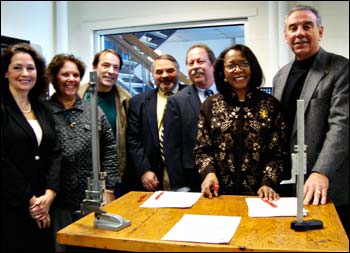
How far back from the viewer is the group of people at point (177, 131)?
5.25 ft

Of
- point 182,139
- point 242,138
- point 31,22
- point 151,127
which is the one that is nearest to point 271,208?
→ point 242,138

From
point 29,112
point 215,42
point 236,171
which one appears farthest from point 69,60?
point 215,42

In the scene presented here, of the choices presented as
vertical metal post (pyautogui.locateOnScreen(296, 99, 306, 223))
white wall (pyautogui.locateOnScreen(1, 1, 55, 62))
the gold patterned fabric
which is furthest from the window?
vertical metal post (pyautogui.locateOnScreen(296, 99, 306, 223))

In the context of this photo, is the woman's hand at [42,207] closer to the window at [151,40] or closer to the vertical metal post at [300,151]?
the window at [151,40]

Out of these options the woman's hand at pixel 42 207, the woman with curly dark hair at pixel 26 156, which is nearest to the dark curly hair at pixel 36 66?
the woman with curly dark hair at pixel 26 156

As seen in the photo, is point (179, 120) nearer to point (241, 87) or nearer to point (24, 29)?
point (241, 87)

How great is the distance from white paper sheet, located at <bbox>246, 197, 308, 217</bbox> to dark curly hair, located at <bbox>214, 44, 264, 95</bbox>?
1.77 ft

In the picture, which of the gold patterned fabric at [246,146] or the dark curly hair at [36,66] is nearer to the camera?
the gold patterned fabric at [246,146]

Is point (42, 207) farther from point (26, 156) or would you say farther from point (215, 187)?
point (215, 187)

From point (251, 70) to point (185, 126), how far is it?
56 centimetres

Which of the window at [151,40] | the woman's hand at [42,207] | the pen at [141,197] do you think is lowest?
the woman's hand at [42,207]

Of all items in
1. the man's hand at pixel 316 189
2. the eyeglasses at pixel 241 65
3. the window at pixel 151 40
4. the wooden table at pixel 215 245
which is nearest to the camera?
Result: the wooden table at pixel 215 245

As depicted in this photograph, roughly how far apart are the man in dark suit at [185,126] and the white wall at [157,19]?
789 mm

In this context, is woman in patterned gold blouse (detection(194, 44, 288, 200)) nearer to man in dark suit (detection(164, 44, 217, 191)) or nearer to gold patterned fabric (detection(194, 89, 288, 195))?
gold patterned fabric (detection(194, 89, 288, 195))
